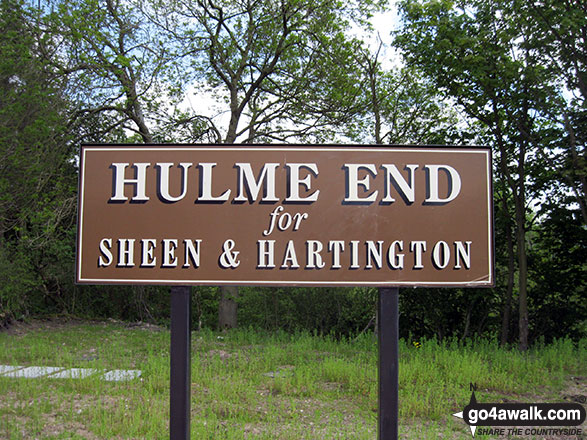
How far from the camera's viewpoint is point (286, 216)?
11.4 feet

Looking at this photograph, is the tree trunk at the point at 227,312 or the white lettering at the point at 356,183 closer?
the white lettering at the point at 356,183

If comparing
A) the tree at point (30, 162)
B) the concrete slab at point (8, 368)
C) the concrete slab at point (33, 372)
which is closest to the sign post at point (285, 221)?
the concrete slab at point (33, 372)

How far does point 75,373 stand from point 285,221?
15.1 feet

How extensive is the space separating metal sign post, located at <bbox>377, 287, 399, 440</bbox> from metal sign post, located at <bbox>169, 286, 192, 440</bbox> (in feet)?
4.29

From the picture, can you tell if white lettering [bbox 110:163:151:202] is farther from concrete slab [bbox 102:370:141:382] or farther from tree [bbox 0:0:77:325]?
tree [bbox 0:0:77:325]

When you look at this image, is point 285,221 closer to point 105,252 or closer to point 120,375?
point 105,252

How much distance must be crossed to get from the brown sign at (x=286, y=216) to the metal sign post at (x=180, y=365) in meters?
0.17

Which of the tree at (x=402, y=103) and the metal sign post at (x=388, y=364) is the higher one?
the tree at (x=402, y=103)

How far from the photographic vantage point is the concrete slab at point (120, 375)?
641 centimetres

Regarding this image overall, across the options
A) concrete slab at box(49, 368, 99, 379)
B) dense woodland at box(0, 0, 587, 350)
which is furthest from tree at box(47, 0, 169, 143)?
concrete slab at box(49, 368, 99, 379)

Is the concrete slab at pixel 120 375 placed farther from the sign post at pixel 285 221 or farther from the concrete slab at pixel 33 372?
the sign post at pixel 285 221

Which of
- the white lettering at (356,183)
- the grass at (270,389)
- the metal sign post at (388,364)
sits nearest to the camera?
the metal sign post at (388,364)

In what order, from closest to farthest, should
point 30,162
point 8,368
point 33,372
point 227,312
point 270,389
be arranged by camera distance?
point 270,389, point 33,372, point 8,368, point 30,162, point 227,312

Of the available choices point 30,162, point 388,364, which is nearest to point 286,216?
point 388,364
